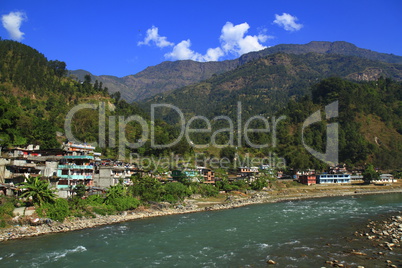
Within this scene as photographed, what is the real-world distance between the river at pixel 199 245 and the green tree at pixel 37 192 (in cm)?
561

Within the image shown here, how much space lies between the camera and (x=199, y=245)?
2700 cm

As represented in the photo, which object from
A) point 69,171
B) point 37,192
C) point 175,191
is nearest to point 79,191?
point 69,171

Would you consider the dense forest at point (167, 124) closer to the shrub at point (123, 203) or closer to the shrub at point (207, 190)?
the shrub at point (123, 203)

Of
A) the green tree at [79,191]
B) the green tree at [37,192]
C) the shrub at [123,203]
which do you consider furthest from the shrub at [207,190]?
the green tree at [37,192]

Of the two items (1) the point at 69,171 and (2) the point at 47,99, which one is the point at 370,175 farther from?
(2) the point at 47,99

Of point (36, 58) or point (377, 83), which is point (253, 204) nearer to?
point (36, 58)

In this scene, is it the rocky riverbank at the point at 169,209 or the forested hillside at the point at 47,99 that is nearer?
the rocky riverbank at the point at 169,209

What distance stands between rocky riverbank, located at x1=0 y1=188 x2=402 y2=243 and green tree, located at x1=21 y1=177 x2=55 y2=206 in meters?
3.24

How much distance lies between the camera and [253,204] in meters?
54.7

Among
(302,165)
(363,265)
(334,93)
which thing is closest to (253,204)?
(363,265)

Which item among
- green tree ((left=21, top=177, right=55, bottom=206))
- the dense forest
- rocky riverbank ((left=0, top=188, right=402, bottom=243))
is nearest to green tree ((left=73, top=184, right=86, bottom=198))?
green tree ((left=21, top=177, right=55, bottom=206))

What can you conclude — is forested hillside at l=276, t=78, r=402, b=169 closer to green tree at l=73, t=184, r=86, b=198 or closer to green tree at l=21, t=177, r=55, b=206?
green tree at l=73, t=184, r=86, b=198

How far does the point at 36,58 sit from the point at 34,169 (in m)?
74.1

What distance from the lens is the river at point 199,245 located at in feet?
73.9
